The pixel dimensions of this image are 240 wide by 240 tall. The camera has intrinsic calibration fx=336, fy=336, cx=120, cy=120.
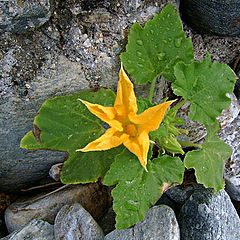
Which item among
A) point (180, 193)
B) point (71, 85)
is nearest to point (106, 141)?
point (71, 85)

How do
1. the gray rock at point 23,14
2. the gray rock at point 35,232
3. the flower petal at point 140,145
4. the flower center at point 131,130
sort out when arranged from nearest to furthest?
the flower petal at point 140,145
the flower center at point 131,130
the gray rock at point 23,14
the gray rock at point 35,232

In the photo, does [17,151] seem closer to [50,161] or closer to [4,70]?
[50,161]

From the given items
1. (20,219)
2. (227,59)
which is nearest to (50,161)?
(20,219)

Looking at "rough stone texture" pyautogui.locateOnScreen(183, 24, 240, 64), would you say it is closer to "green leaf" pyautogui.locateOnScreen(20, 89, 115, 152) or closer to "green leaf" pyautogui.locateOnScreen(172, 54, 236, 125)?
"green leaf" pyautogui.locateOnScreen(172, 54, 236, 125)

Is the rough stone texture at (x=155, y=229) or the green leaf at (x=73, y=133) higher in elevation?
the green leaf at (x=73, y=133)

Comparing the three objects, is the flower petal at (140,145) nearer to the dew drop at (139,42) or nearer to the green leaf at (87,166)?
the green leaf at (87,166)

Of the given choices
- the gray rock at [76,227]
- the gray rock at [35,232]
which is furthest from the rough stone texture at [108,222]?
the gray rock at [35,232]

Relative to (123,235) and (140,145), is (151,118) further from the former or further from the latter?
(123,235)
